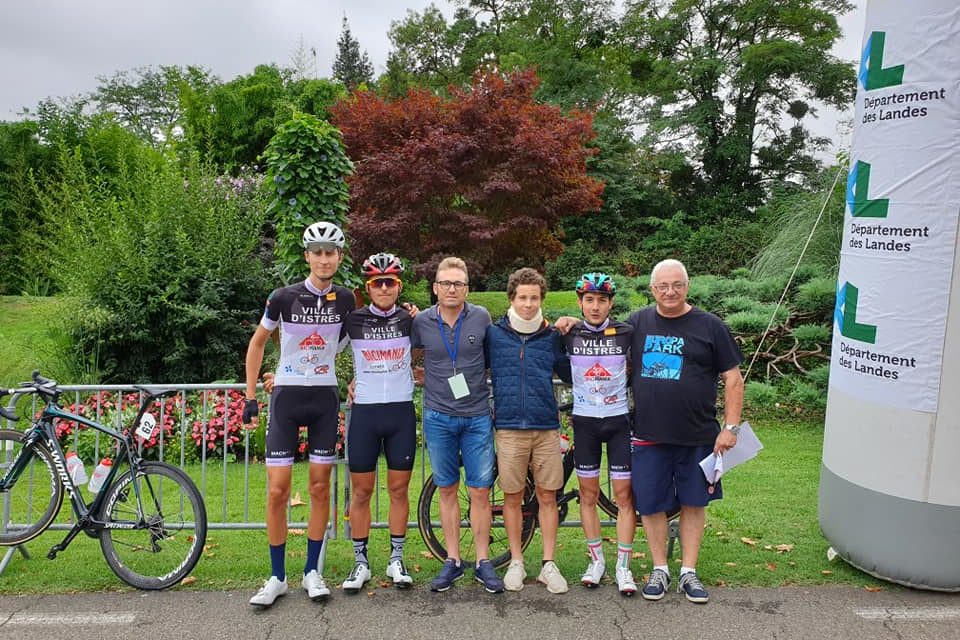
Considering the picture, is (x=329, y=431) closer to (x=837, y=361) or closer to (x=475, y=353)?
(x=475, y=353)

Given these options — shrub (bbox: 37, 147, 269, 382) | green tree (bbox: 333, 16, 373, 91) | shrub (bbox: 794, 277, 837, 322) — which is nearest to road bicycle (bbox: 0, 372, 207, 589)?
shrub (bbox: 37, 147, 269, 382)

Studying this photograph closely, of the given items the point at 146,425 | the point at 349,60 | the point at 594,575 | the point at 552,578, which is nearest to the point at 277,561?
the point at 146,425

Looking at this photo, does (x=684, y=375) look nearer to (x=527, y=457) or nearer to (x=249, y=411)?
(x=527, y=457)

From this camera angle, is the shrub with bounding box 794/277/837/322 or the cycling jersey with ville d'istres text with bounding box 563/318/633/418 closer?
the cycling jersey with ville d'istres text with bounding box 563/318/633/418

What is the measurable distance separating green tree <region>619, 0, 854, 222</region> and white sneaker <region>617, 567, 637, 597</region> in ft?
69.1

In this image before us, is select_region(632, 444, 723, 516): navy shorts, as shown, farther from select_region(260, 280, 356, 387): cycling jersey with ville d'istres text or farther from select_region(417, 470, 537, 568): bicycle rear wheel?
select_region(260, 280, 356, 387): cycling jersey with ville d'istres text

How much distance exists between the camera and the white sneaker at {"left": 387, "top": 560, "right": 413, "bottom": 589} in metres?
4.09

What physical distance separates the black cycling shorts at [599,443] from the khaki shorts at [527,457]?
0.13m

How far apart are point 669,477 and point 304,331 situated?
2375 mm

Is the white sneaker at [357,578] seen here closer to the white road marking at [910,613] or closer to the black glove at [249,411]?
the black glove at [249,411]

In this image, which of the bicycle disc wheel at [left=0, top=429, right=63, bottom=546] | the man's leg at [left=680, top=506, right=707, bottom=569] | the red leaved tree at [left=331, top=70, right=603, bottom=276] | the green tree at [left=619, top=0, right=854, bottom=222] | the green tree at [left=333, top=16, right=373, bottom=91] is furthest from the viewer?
the green tree at [left=333, top=16, right=373, bottom=91]

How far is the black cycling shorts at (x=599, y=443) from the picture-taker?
4.00 metres

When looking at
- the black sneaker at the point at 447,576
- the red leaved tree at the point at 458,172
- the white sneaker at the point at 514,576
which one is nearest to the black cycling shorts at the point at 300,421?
the black sneaker at the point at 447,576

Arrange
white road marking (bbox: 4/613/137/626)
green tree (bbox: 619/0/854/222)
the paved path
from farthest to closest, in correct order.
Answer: green tree (bbox: 619/0/854/222) → white road marking (bbox: 4/613/137/626) → the paved path
